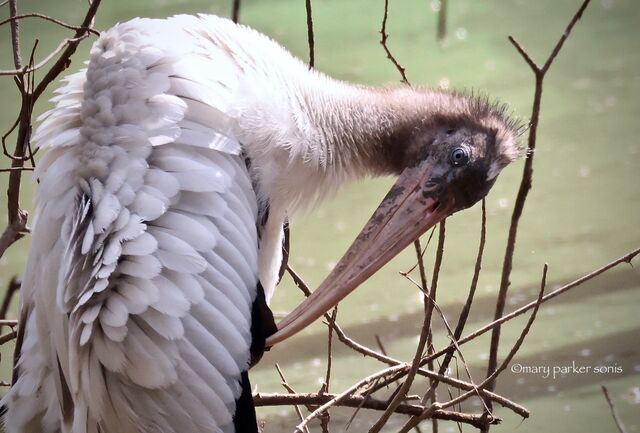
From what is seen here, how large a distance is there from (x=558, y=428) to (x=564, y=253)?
1.31 m

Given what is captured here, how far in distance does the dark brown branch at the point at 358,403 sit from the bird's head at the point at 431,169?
1.03 ft

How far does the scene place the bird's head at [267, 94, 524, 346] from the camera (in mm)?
3031

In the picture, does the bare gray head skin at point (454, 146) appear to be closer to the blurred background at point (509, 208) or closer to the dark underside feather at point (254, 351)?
the blurred background at point (509, 208)

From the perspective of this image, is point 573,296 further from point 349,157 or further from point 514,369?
point 349,157

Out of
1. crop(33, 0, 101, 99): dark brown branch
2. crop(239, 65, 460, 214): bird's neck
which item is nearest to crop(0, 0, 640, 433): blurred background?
crop(239, 65, 460, 214): bird's neck

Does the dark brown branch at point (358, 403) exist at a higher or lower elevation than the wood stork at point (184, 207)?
lower

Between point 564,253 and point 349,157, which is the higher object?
point 349,157

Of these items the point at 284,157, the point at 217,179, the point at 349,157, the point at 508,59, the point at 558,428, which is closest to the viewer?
the point at 217,179

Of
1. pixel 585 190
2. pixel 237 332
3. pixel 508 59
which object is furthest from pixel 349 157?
pixel 508 59

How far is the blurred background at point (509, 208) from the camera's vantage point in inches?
183

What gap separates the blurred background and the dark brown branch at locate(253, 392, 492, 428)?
51 cm

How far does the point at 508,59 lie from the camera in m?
7.12

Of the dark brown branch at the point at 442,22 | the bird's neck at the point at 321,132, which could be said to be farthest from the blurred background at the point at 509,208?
the bird's neck at the point at 321,132

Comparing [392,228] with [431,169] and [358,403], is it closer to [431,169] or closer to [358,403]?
[431,169]
